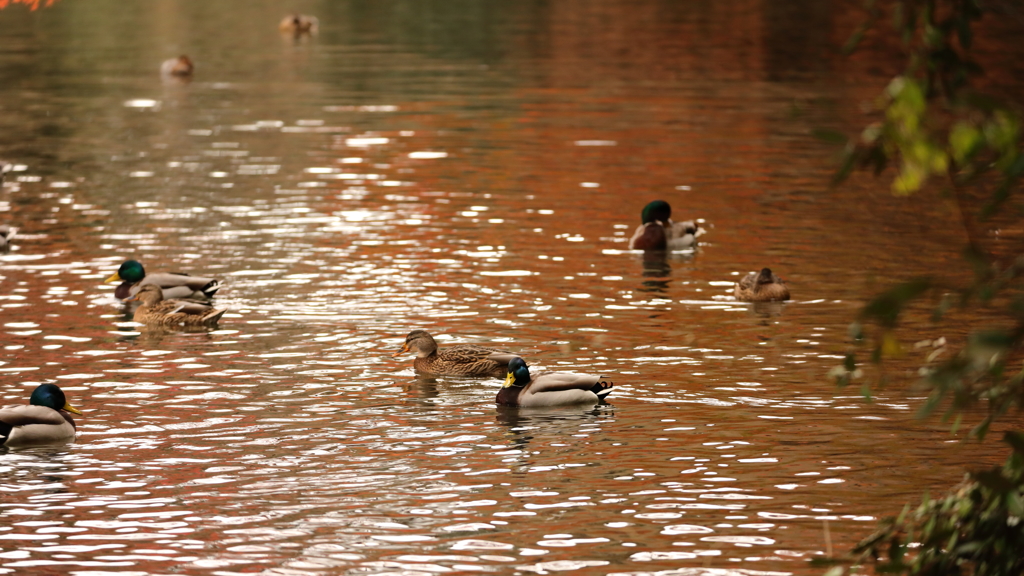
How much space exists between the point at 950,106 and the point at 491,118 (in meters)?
33.7

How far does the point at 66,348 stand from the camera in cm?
1784

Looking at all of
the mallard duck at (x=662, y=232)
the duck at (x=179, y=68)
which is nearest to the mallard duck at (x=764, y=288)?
the mallard duck at (x=662, y=232)

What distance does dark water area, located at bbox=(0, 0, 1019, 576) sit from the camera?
11.4 metres

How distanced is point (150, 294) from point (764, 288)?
7.98m

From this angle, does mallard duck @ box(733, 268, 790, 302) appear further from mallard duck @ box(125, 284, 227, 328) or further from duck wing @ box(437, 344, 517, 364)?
mallard duck @ box(125, 284, 227, 328)

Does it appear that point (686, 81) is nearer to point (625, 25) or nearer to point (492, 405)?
point (625, 25)

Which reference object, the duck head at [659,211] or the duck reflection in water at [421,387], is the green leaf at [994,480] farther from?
the duck head at [659,211]

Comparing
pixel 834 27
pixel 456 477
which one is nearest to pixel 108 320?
pixel 456 477

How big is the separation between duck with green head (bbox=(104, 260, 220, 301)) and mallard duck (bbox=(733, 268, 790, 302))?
711 centimetres

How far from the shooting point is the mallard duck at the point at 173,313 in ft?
62.4

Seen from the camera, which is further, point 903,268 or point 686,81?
point 686,81

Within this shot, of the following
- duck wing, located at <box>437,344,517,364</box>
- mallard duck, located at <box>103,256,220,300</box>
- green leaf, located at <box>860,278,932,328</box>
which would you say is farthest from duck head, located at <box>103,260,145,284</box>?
green leaf, located at <box>860,278,932,328</box>

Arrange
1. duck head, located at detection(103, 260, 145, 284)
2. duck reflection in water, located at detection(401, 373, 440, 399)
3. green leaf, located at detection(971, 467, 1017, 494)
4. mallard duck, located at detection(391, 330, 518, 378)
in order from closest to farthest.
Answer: green leaf, located at detection(971, 467, 1017, 494), duck reflection in water, located at detection(401, 373, 440, 399), mallard duck, located at detection(391, 330, 518, 378), duck head, located at detection(103, 260, 145, 284)

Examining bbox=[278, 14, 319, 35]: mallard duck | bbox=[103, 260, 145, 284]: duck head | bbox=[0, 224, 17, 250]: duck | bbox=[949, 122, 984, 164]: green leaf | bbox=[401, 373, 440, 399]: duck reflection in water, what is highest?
bbox=[278, 14, 319, 35]: mallard duck
